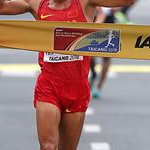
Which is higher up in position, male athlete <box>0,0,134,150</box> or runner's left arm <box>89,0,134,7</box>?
runner's left arm <box>89,0,134,7</box>

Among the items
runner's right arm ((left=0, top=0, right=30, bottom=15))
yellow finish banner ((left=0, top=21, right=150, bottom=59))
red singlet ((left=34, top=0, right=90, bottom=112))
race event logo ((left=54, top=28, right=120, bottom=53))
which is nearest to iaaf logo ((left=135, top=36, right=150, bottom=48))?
yellow finish banner ((left=0, top=21, right=150, bottom=59))

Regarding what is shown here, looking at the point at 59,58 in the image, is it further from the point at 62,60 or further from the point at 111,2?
the point at 111,2

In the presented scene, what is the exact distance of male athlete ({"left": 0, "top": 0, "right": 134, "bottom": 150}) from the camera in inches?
283

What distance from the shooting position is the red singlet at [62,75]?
720 centimetres

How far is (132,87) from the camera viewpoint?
14.2 meters

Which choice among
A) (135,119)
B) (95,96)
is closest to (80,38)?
(135,119)

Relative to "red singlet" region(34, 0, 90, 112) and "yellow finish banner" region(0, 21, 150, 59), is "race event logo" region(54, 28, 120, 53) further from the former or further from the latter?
"red singlet" region(34, 0, 90, 112)

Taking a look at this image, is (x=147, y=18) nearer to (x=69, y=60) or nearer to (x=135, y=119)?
(x=135, y=119)

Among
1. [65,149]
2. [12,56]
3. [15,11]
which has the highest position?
[15,11]

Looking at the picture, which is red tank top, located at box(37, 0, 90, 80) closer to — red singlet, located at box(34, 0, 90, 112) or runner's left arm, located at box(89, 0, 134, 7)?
red singlet, located at box(34, 0, 90, 112)

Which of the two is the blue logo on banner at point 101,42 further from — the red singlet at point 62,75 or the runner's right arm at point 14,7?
the runner's right arm at point 14,7

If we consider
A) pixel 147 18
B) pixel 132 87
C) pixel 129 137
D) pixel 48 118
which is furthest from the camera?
pixel 147 18

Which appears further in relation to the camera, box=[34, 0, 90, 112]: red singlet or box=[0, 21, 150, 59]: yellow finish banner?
box=[0, 21, 150, 59]: yellow finish banner

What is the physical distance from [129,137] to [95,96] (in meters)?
2.77
